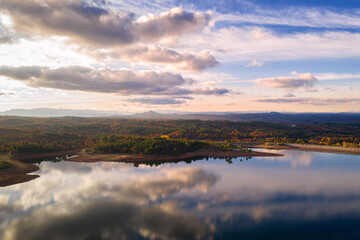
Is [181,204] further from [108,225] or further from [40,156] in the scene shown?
[40,156]

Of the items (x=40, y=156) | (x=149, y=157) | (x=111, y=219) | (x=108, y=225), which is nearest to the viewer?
(x=108, y=225)

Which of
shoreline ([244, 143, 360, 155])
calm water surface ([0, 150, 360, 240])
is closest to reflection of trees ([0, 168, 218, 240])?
calm water surface ([0, 150, 360, 240])

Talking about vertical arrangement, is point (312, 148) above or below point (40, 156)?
below

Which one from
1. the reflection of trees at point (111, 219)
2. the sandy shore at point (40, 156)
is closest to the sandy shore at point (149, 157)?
the sandy shore at point (40, 156)

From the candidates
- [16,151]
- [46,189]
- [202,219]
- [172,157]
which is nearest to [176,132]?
[172,157]

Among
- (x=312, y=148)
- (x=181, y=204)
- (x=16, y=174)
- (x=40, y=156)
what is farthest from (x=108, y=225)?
(x=312, y=148)

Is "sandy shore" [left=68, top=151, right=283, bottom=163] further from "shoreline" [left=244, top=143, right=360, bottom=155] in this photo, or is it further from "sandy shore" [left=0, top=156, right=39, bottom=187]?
"shoreline" [left=244, top=143, right=360, bottom=155]

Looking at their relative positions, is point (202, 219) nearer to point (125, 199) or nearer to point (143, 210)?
point (143, 210)
